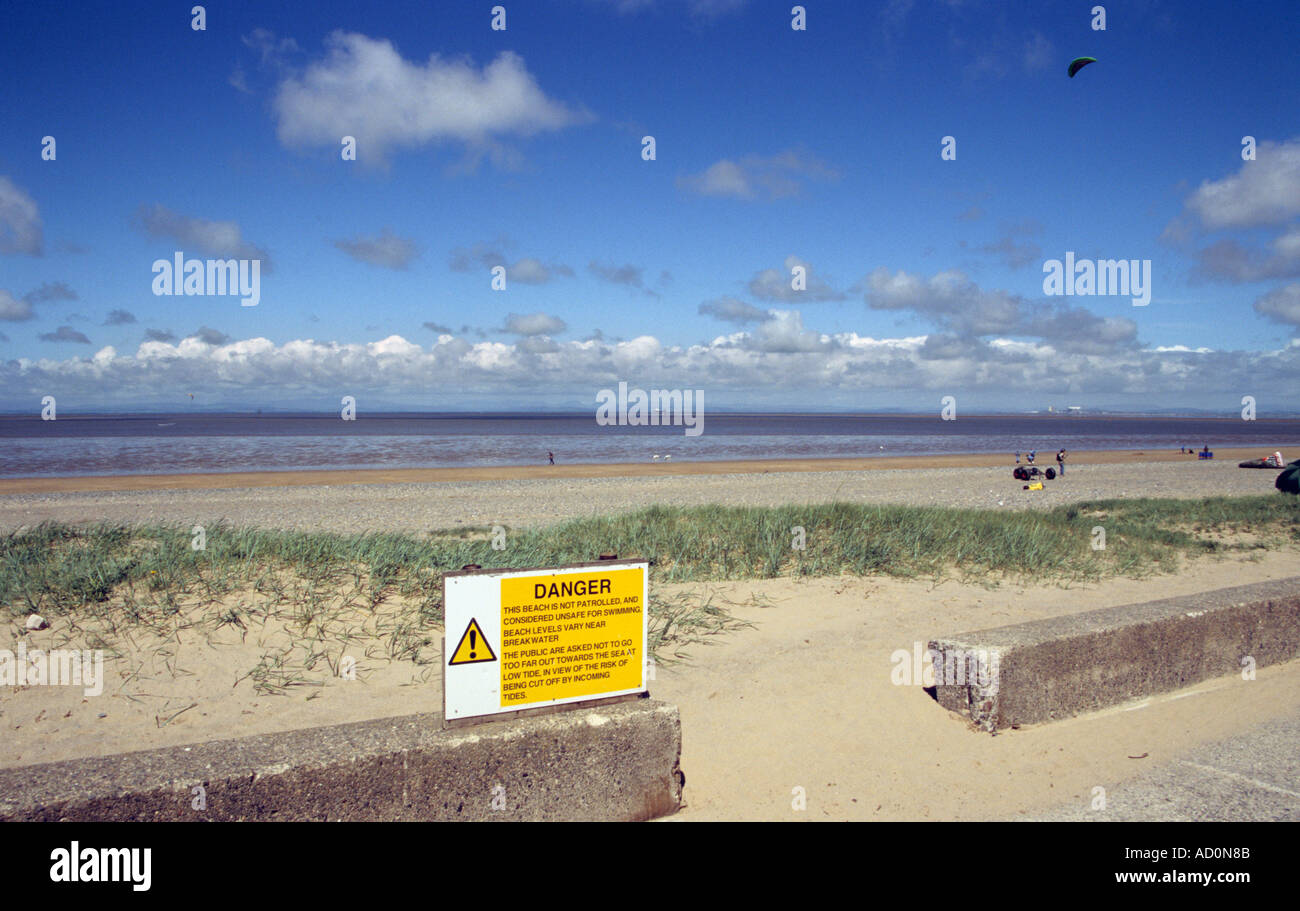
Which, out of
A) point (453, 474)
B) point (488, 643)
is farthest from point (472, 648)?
point (453, 474)

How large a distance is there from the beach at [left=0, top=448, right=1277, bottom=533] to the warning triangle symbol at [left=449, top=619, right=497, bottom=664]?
10.2 metres

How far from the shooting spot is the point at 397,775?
3.18 metres

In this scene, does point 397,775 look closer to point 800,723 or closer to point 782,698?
point 800,723

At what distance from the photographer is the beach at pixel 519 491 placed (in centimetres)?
1683

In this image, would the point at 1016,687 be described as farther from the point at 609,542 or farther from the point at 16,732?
the point at 16,732

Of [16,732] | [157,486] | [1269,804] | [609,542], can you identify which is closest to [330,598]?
[16,732]

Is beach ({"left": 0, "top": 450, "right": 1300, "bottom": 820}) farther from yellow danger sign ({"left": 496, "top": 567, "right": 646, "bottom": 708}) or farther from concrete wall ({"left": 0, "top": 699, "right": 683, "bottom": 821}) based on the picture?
yellow danger sign ({"left": 496, "top": 567, "right": 646, "bottom": 708})

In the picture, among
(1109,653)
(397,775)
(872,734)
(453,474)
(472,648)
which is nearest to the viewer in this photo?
(397,775)

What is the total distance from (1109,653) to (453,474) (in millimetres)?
25879

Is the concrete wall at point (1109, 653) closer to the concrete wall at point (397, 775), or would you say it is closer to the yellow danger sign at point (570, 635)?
the concrete wall at point (397, 775)

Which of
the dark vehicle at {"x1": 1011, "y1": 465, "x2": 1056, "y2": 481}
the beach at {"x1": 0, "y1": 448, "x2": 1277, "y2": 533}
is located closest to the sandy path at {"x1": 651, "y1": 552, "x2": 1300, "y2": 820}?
the beach at {"x1": 0, "y1": 448, "x2": 1277, "y2": 533}
